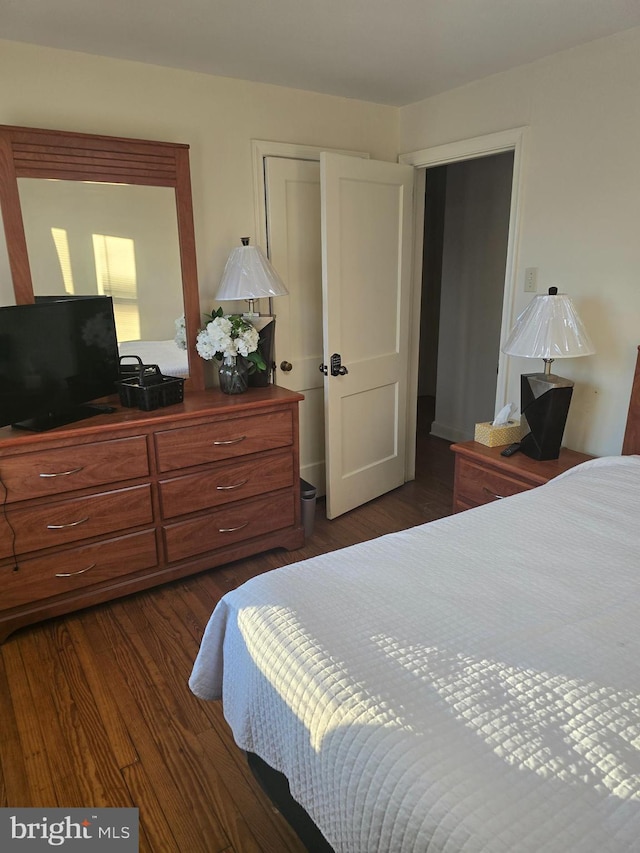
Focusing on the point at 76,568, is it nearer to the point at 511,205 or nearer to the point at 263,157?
the point at 263,157

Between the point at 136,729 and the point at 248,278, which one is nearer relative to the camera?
the point at 136,729

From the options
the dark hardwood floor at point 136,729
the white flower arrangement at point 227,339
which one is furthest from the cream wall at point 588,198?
the dark hardwood floor at point 136,729

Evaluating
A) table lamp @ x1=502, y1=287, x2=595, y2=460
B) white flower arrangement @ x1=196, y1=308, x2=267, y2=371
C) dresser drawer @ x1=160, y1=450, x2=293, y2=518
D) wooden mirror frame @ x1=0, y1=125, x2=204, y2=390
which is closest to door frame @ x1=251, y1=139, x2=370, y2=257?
wooden mirror frame @ x1=0, y1=125, x2=204, y2=390

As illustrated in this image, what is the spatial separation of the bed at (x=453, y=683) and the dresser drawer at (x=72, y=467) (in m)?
1.10

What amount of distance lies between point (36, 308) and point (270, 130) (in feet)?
5.07

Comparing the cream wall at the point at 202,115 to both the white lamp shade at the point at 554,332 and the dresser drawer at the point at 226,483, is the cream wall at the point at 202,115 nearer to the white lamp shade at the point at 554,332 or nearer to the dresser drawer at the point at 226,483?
the dresser drawer at the point at 226,483

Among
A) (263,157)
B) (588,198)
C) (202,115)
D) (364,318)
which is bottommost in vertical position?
(364,318)

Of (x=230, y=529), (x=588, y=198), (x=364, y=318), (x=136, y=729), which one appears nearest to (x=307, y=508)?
(x=230, y=529)

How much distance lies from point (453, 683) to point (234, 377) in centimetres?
199

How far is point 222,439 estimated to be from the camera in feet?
8.57

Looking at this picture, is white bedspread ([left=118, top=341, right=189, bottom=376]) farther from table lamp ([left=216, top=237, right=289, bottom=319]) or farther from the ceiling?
the ceiling

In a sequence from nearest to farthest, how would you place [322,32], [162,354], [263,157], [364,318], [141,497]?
[322,32]
[141,497]
[162,354]
[263,157]
[364,318]

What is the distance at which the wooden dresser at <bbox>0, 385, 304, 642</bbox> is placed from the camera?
220 cm

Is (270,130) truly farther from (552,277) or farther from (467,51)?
(552,277)
